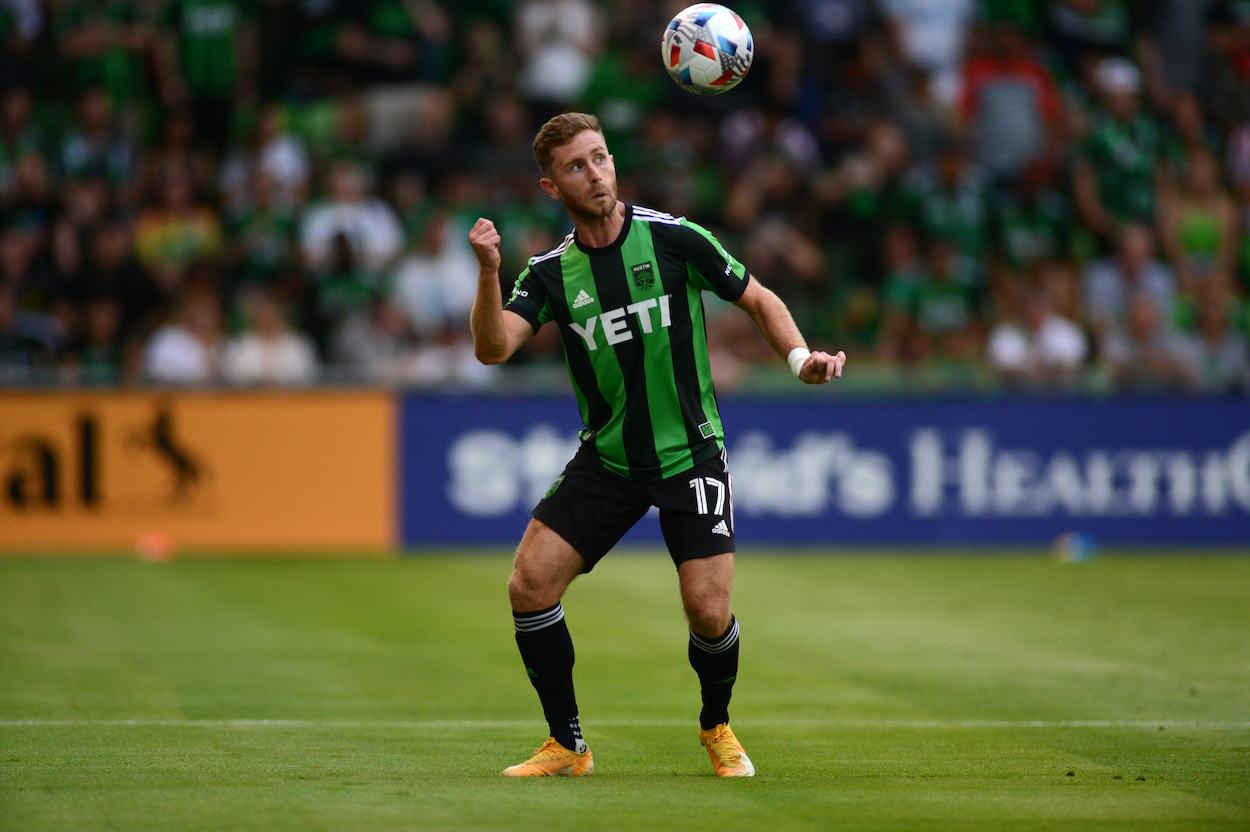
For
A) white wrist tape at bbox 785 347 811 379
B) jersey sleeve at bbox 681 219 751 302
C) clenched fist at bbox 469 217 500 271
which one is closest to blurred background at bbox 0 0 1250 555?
jersey sleeve at bbox 681 219 751 302

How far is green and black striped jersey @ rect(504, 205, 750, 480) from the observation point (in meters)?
6.37

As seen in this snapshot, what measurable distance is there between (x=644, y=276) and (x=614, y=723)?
2.36 m

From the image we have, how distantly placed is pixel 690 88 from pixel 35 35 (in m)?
14.1

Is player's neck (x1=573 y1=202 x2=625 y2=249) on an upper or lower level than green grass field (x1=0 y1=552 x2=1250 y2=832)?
upper

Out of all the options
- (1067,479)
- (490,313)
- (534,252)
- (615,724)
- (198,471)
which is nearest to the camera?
(490,313)

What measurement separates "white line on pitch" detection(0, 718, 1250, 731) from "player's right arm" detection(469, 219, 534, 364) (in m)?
1.99

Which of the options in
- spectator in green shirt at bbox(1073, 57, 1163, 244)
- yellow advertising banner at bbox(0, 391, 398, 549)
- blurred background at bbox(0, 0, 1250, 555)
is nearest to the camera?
yellow advertising banner at bbox(0, 391, 398, 549)

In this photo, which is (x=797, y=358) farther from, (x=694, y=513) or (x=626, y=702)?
(x=626, y=702)

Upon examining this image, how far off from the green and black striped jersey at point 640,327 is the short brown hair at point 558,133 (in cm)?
40

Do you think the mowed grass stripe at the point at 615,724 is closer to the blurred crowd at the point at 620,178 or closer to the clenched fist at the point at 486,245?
the clenched fist at the point at 486,245

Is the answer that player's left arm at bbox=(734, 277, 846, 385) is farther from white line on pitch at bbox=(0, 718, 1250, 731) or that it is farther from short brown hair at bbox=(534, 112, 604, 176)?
white line on pitch at bbox=(0, 718, 1250, 731)

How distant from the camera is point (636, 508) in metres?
6.46

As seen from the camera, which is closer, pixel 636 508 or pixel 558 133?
pixel 558 133

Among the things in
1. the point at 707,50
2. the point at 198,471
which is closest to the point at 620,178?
the point at 198,471
